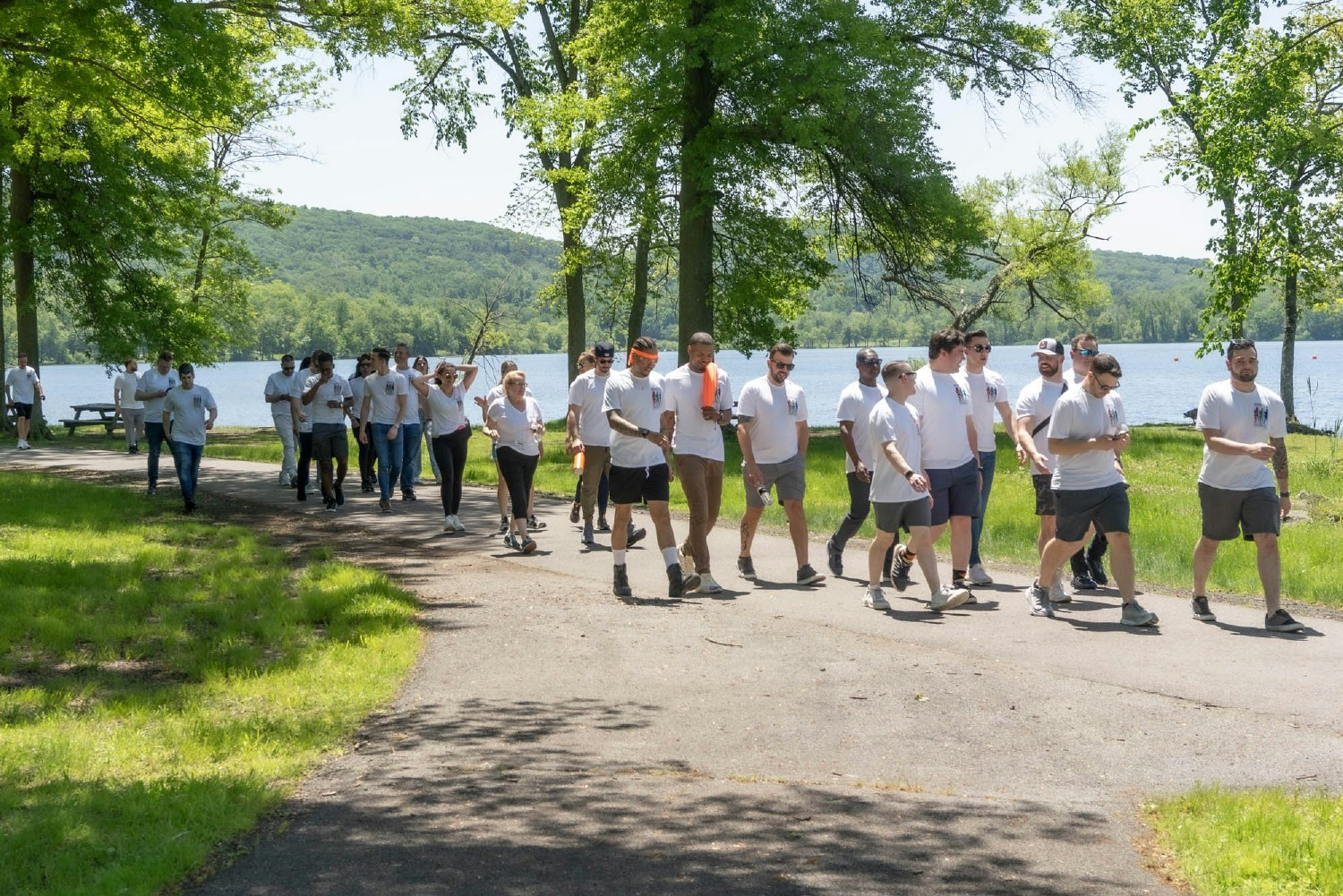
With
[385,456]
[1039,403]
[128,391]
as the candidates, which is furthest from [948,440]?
[128,391]

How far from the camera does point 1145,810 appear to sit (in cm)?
550

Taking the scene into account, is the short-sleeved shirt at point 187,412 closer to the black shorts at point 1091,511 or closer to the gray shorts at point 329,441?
the gray shorts at point 329,441

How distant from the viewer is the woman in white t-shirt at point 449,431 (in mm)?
14844

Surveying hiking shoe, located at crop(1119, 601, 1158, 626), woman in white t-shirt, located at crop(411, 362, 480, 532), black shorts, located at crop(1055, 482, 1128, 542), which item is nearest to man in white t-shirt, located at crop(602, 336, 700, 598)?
black shorts, located at crop(1055, 482, 1128, 542)

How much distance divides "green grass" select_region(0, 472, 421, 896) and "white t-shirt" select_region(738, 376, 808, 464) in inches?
124

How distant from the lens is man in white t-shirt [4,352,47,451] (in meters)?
27.6

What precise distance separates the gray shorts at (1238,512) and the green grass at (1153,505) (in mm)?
1606

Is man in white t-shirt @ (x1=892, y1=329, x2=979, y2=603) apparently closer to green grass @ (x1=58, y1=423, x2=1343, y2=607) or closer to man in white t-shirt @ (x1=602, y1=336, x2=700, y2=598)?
man in white t-shirt @ (x1=602, y1=336, x2=700, y2=598)

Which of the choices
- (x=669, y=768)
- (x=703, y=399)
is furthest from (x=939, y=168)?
(x=669, y=768)

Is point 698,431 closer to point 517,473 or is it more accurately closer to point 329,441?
point 517,473

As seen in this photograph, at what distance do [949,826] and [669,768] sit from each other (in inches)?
52.3

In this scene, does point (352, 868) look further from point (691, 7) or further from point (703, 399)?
point (691, 7)

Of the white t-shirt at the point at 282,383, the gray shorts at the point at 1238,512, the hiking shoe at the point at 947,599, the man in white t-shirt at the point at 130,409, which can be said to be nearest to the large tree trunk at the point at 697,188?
the white t-shirt at the point at 282,383

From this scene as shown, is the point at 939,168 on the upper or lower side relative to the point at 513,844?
upper
